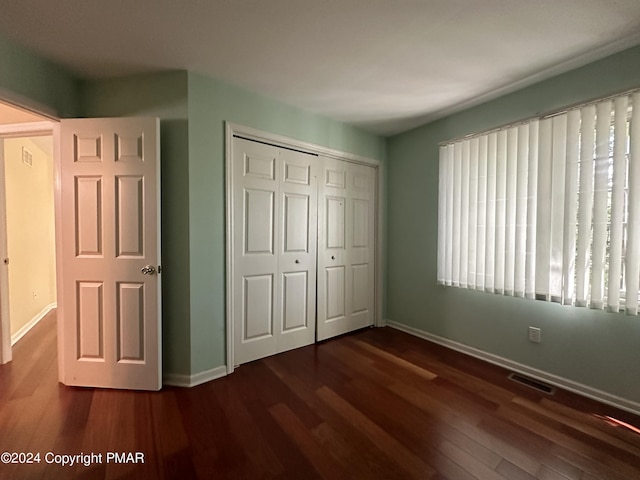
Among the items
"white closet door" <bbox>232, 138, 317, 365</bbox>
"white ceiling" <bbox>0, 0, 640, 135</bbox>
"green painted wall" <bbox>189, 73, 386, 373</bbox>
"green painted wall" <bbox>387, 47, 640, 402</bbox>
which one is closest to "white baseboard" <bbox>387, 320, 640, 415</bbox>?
"green painted wall" <bbox>387, 47, 640, 402</bbox>

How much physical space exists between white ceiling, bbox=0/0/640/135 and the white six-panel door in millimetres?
495

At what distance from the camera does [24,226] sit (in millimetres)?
3100

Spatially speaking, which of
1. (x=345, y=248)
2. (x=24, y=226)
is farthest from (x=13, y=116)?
(x=345, y=248)

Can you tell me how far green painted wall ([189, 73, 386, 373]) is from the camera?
6.66 feet

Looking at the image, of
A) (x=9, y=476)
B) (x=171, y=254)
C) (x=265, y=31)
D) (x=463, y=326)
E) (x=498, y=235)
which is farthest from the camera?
(x=463, y=326)

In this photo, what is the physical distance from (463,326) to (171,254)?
9.10ft

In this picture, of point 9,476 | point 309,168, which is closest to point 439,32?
point 309,168

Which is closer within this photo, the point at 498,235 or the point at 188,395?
the point at 188,395

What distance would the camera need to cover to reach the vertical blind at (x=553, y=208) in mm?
1739

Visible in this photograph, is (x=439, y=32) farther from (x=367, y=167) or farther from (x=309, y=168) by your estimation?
(x=367, y=167)

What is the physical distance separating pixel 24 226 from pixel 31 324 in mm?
1193

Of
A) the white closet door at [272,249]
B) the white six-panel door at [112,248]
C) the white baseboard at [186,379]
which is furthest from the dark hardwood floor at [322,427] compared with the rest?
the white closet door at [272,249]

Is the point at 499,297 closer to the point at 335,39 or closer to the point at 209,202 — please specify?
the point at 335,39

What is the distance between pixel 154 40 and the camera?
5.45 feet
